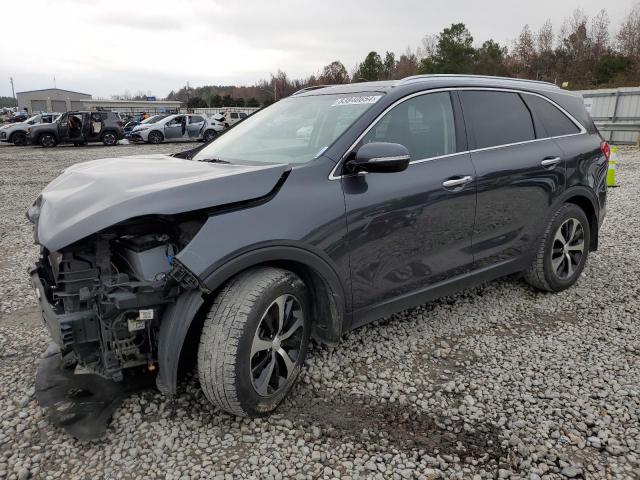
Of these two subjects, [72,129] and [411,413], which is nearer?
[411,413]

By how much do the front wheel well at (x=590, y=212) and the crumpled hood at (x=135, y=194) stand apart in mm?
2869

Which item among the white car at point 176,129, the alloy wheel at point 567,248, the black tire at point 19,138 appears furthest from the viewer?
the white car at point 176,129

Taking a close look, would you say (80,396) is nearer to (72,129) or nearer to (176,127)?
(72,129)

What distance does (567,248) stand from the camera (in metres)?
4.18

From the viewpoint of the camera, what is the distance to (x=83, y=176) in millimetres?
2826

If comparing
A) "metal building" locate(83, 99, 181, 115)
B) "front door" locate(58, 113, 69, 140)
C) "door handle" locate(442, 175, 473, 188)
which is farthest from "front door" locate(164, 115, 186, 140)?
"metal building" locate(83, 99, 181, 115)

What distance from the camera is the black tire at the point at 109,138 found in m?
23.3

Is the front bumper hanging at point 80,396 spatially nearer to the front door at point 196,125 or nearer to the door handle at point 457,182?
the door handle at point 457,182

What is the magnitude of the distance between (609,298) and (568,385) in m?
1.67

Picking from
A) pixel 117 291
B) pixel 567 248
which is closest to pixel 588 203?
pixel 567 248

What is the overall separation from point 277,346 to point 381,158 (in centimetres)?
113

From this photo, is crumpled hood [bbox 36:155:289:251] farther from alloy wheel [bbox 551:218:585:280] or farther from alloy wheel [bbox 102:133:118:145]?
alloy wheel [bbox 102:133:118:145]

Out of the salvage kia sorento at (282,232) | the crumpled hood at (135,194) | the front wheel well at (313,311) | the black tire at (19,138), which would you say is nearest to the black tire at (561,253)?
the salvage kia sorento at (282,232)

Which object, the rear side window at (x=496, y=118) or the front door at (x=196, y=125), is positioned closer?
the rear side window at (x=496, y=118)
